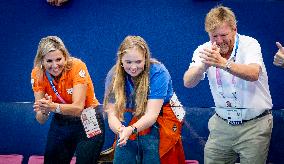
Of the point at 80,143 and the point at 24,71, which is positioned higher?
the point at 24,71

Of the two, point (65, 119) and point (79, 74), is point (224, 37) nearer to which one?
point (79, 74)

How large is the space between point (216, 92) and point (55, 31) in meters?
1.62

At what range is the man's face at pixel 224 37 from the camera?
227 centimetres

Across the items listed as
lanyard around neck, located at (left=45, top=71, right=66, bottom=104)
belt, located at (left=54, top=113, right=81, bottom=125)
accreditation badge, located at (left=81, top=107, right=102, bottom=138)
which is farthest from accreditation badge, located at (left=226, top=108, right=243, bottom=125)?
lanyard around neck, located at (left=45, top=71, right=66, bottom=104)

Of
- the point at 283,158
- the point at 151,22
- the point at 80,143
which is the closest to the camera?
the point at 283,158

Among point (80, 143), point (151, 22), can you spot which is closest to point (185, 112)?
point (80, 143)

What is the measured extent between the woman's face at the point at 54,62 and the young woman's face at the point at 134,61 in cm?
46

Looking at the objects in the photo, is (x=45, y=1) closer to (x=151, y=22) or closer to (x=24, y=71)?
Result: (x=24, y=71)

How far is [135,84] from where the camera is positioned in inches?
90.5

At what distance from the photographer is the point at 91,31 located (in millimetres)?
3590

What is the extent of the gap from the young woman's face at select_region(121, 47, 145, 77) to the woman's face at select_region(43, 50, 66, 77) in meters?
0.46

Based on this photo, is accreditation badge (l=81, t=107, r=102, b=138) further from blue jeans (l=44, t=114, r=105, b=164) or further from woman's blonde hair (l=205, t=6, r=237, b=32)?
woman's blonde hair (l=205, t=6, r=237, b=32)

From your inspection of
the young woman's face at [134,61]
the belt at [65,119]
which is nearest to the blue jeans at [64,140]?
the belt at [65,119]

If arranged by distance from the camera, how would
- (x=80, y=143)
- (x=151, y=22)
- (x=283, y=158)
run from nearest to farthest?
(x=283, y=158) < (x=80, y=143) < (x=151, y=22)
